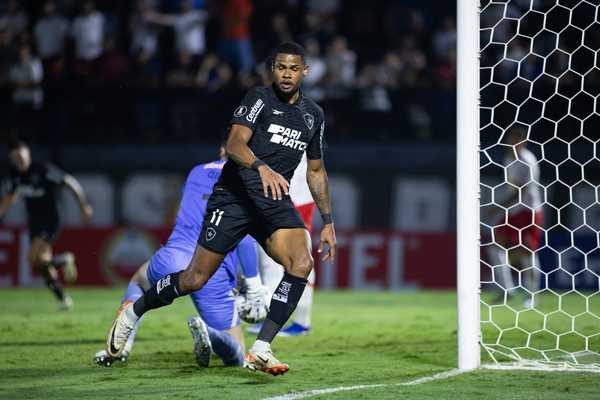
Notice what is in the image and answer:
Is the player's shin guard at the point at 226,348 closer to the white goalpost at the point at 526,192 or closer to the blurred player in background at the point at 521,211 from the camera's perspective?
the white goalpost at the point at 526,192

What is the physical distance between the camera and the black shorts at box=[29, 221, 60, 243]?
1293 centimetres

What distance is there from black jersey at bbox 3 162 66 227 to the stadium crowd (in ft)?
10.6

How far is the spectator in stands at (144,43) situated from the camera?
55.2 ft

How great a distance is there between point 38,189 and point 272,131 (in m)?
7.18

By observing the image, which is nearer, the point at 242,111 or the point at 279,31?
the point at 242,111

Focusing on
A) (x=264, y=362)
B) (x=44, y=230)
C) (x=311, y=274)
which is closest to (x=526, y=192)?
(x=311, y=274)

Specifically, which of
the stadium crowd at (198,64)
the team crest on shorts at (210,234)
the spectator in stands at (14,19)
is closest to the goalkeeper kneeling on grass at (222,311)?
the team crest on shorts at (210,234)

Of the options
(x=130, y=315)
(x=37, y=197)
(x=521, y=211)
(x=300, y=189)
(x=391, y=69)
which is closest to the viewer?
(x=130, y=315)

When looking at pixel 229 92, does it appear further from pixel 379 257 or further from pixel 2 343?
pixel 2 343

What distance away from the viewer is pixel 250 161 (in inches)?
249

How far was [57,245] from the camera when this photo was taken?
622 inches

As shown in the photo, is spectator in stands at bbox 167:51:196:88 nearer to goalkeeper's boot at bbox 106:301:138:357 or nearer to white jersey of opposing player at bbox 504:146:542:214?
white jersey of opposing player at bbox 504:146:542:214

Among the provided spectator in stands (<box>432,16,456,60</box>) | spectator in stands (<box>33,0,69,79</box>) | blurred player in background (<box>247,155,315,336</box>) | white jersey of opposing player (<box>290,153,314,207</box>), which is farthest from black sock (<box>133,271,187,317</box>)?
spectator in stands (<box>432,16,456,60</box>)

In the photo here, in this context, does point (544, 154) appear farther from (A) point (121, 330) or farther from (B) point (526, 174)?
(A) point (121, 330)
